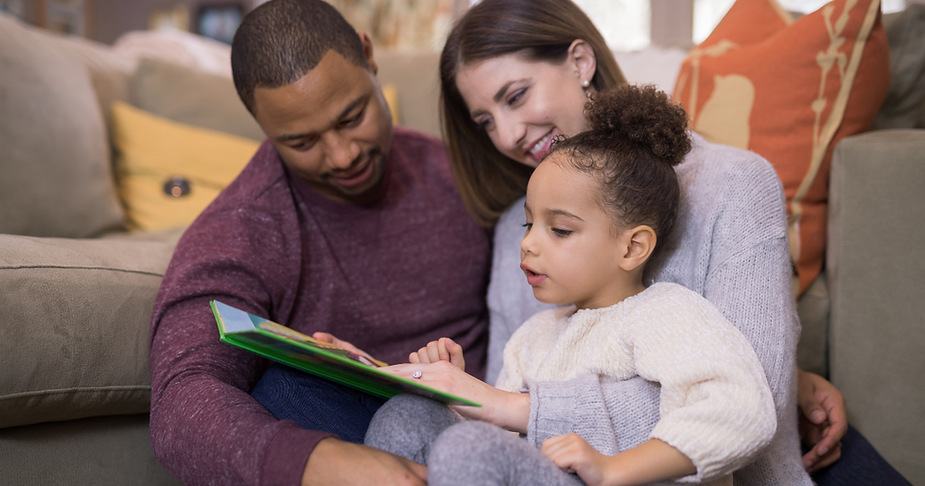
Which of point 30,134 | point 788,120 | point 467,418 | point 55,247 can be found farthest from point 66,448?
point 788,120

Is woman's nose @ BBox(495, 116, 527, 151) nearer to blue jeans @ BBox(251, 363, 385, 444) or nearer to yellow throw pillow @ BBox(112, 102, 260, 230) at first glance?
blue jeans @ BBox(251, 363, 385, 444)

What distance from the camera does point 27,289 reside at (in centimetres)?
90

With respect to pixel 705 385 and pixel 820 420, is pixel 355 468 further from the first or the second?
pixel 820 420

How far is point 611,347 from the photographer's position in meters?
0.81

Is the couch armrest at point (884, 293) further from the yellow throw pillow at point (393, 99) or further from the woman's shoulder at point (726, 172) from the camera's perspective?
the yellow throw pillow at point (393, 99)

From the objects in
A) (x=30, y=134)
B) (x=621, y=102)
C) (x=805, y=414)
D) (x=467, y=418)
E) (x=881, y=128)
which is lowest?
(x=805, y=414)

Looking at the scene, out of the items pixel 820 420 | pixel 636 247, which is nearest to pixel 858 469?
pixel 820 420

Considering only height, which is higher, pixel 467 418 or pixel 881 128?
pixel 881 128

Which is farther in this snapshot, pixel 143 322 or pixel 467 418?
pixel 143 322

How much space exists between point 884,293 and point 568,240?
0.66 m

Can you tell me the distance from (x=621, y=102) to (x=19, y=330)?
2.96 feet

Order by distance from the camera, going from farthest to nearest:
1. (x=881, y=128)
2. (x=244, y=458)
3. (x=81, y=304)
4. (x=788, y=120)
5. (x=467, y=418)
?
(x=881, y=128) → (x=788, y=120) → (x=81, y=304) → (x=467, y=418) → (x=244, y=458)

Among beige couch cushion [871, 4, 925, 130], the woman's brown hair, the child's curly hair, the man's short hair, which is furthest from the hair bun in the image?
beige couch cushion [871, 4, 925, 130]

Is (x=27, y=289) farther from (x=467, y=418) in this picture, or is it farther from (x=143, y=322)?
(x=467, y=418)
